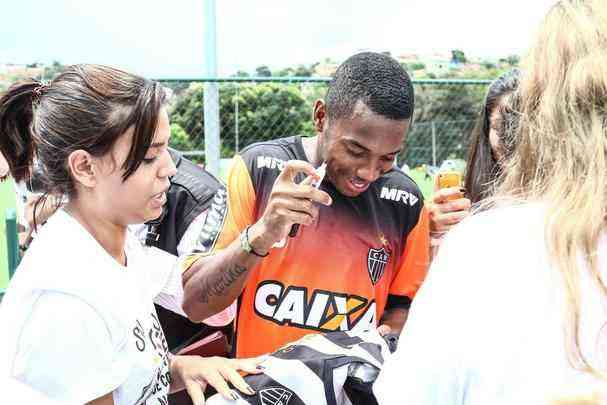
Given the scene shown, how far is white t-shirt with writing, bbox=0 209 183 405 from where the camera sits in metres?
1.32

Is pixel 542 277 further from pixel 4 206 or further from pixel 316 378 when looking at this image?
pixel 4 206

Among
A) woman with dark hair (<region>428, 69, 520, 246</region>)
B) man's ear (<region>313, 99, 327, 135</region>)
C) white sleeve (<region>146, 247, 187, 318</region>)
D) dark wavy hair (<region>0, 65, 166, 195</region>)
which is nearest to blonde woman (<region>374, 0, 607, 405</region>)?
dark wavy hair (<region>0, 65, 166, 195</region>)

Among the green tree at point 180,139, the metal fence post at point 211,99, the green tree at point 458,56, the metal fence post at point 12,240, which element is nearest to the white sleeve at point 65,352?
the metal fence post at point 12,240

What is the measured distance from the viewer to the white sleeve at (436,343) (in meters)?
0.96

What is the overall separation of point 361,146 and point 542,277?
42.9 inches

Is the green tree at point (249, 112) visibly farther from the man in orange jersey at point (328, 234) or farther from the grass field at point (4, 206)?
the man in orange jersey at point (328, 234)

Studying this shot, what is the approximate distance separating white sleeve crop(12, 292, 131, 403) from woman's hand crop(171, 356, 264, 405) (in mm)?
288

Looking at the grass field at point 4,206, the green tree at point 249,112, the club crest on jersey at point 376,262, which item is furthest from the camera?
the green tree at point 249,112

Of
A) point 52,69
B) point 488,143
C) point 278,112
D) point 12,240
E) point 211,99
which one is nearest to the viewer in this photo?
point 488,143

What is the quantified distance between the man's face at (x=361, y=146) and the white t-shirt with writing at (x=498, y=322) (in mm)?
981

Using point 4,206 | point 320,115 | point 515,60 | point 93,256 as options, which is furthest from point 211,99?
point 93,256

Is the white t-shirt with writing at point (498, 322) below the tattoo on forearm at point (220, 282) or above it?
above

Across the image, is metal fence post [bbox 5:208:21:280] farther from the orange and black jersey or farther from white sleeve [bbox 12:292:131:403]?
white sleeve [bbox 12:292:131:403]

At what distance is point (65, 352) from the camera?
1326 mm
